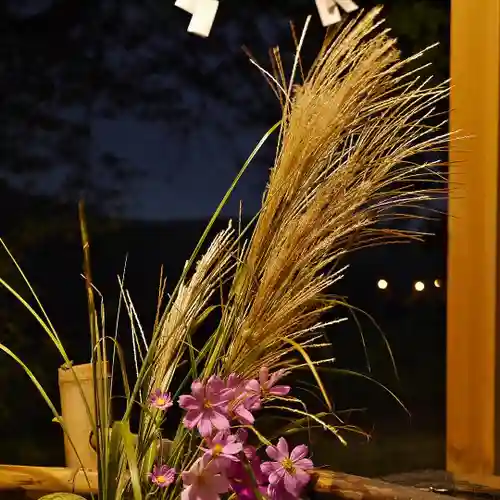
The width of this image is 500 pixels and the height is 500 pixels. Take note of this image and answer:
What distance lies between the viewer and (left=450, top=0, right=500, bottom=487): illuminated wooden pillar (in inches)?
59.4

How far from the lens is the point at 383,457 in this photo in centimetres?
176

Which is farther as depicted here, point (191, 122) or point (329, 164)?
point (191, 122)

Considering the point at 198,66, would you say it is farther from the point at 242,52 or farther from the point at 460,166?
the point at 460,166

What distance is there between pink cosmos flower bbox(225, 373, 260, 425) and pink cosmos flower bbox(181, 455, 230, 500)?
2.5 inches

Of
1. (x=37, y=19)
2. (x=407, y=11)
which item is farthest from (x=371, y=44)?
(x=37, y=19)

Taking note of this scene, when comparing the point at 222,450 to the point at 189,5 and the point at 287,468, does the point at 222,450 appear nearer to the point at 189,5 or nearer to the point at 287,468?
the point at 287,468

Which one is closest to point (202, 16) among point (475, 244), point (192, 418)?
point (475, 244)

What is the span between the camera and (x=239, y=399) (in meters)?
0.93

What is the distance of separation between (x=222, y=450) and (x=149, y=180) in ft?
3.19

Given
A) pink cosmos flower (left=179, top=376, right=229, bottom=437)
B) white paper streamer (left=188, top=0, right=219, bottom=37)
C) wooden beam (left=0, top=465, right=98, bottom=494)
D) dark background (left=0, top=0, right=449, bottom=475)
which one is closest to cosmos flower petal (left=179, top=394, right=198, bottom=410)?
pink cosmos flower (left=179, top=376, right=229, bottom=437)

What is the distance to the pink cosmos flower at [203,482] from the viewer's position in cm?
89

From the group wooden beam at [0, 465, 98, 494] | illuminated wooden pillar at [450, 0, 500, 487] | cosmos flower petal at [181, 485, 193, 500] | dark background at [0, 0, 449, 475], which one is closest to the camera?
cosmos flower petal at [181, 485, 193, 500]

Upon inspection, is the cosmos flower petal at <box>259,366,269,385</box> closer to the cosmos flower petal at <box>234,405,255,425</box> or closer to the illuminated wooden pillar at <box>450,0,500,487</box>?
the cosmos flower petal at <box>234,405,255,425</box>

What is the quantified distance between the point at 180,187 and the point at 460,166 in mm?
604
